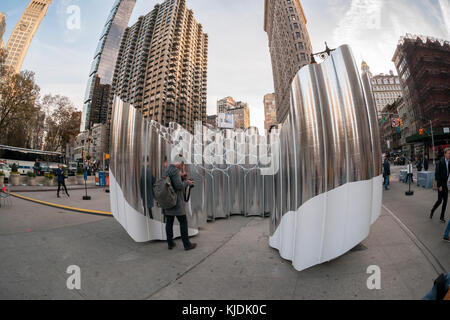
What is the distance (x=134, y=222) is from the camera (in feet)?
11.0

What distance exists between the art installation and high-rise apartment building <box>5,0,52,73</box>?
85.8 ft

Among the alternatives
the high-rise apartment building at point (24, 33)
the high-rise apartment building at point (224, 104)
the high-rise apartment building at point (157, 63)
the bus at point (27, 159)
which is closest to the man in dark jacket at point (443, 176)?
the bus at point (27, 159)

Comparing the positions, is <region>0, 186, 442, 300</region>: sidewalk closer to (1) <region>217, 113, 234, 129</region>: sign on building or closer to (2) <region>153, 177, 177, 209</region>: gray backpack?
(2) <region>153, 177, 177, 209</region>: gray backpack

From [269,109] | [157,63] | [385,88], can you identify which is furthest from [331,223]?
[269,109]

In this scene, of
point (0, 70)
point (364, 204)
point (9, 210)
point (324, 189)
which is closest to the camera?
point (324, 189)

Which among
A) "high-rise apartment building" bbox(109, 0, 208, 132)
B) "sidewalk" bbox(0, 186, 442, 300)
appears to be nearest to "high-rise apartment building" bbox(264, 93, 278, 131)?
"high-rise apartment building" bbox(109, 0, 208, 132)

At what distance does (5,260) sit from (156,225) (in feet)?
6.96

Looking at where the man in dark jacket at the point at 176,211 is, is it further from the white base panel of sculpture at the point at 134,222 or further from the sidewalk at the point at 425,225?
the sidewalk at the point at 425,225

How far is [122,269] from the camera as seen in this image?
251 cm

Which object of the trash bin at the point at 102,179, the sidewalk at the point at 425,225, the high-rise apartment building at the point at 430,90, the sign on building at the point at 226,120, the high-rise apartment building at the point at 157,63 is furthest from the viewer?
the high-rise apartment building at the point at 157,63

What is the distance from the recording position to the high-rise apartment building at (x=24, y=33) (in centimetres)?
1955

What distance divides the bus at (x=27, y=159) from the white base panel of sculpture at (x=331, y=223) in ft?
87.7
